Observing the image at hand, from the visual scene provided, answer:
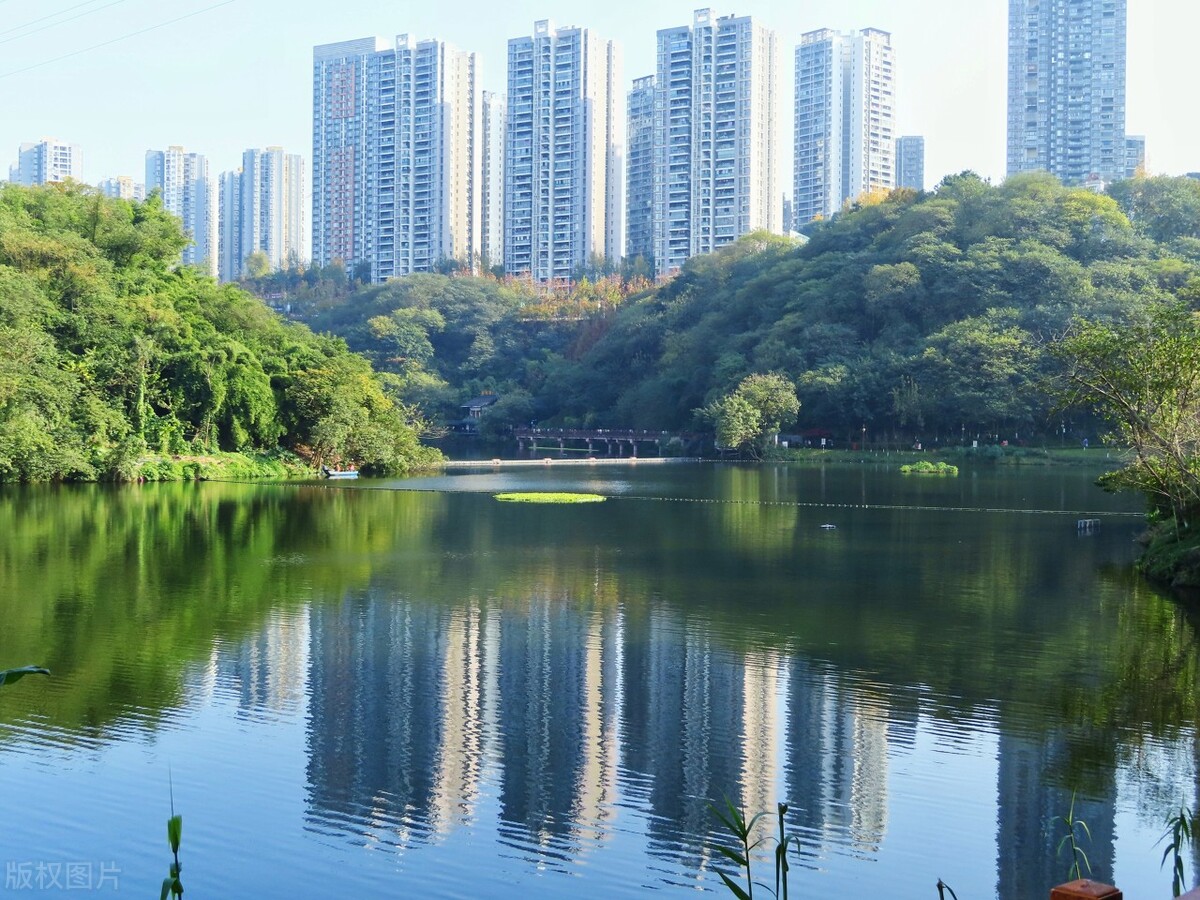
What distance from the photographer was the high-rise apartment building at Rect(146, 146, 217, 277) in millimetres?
137000

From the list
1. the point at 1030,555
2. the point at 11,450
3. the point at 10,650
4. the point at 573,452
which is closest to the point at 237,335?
the point at 11,450

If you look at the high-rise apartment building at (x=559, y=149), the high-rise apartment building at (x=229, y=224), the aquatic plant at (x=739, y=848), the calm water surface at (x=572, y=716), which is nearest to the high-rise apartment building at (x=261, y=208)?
the high-rise apartment building at (x=229, y=224)

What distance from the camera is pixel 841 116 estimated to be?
114 metres

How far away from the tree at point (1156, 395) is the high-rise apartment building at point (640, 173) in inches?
3468

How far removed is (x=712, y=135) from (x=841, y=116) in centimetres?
1733

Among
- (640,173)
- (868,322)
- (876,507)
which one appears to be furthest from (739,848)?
(640,173)

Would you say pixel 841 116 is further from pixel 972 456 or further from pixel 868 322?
pixel 972 456

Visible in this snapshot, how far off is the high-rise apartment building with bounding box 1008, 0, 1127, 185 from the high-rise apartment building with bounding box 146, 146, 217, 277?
83805 mm

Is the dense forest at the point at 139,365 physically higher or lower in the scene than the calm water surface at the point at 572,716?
higher

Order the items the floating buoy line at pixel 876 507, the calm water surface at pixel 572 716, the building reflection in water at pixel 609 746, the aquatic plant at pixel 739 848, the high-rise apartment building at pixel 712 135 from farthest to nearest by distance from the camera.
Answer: the high-rise apartment building at pixel 712 135
the floating buoy line at pixel 876 507
the building reflection in water at pixel 609 746
the calm water surface at pixel 572 716
the aquatic plant at pixel 739 848

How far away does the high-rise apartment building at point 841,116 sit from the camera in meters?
112

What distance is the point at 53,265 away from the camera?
3841 centimetres

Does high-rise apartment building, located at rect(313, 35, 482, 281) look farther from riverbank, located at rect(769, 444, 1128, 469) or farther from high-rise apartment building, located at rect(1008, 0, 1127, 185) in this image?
riverbank, located at rect(769, 444, 1128, 469)

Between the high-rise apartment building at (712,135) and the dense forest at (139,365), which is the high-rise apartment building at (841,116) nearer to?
the high-rise apartment building at (712,135)
